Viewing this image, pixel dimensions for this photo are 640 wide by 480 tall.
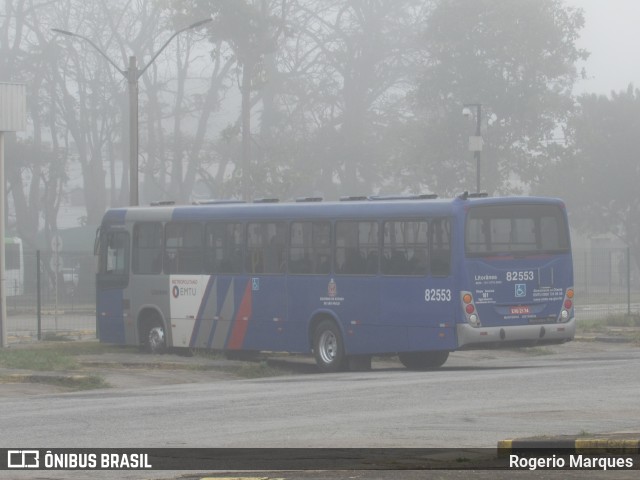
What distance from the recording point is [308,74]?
81.9 meters

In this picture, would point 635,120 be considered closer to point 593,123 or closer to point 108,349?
point 593,123

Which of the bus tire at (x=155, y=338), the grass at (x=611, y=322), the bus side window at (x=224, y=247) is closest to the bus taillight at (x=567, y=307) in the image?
the bus side window at (x=224, y=247)

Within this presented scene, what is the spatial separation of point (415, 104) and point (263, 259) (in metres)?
48.6

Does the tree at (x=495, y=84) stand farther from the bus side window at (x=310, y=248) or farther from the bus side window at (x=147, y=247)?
the bus side window at (x=310, y=248)

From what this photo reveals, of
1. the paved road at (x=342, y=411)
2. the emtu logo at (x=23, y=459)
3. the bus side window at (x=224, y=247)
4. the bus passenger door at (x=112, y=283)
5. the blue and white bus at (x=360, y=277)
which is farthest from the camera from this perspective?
the bus passenger door at (x=112, y=283)

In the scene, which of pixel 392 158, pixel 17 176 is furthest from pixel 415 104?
pixel 17 176

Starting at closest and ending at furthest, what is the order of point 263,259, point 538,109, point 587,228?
point 263,259, point 538,109, point 587,228

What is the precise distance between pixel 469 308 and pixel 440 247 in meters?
1.10

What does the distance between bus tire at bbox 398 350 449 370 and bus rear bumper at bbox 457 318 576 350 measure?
1768 mm

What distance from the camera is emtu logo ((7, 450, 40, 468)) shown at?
11844 mm

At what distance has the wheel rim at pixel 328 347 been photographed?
25.3 m

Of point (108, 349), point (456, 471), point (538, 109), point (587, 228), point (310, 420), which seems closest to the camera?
point (456, 471)

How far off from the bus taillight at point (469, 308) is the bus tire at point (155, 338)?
7383 mm

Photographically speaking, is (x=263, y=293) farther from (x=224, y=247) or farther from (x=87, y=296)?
(x=87, y=296)
